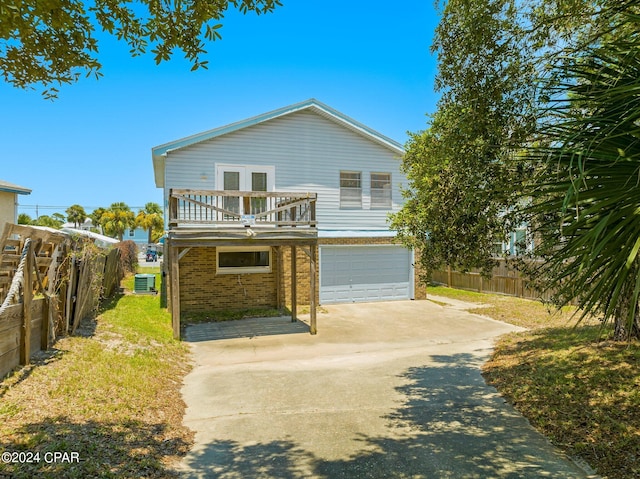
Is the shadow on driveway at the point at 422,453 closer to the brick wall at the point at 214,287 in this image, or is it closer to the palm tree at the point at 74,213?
the brick wall at the point at 214,287

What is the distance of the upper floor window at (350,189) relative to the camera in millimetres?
16422

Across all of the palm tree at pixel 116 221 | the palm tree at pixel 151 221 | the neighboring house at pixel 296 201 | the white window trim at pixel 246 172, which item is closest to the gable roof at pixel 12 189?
the neighboring house at pixel 296 201

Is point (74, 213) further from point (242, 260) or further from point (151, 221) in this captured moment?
point (242, 260)

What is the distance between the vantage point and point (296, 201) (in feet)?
41.4

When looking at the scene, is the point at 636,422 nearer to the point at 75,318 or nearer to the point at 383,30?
the point at 383,30

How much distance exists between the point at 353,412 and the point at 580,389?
3327mm

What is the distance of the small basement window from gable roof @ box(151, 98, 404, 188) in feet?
→ 12.3

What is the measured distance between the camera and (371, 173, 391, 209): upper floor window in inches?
662

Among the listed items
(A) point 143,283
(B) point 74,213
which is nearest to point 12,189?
(A) point 143,283

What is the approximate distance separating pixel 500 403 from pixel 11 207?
23083mm

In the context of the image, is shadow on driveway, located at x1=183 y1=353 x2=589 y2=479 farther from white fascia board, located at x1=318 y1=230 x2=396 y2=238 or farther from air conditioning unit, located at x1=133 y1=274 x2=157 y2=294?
air conditioning unit, located at x1=133 y1=274 x2=157 y2=294

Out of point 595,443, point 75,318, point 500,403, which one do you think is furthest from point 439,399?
point 75,318

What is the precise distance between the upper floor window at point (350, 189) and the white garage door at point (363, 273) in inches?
66.8

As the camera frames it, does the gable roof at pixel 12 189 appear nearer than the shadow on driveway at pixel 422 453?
No
